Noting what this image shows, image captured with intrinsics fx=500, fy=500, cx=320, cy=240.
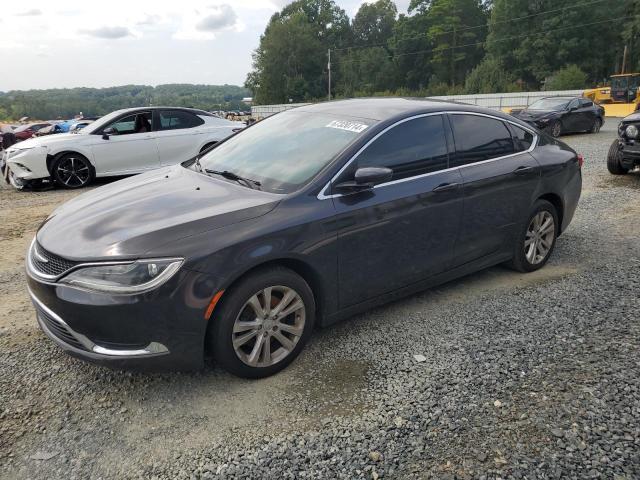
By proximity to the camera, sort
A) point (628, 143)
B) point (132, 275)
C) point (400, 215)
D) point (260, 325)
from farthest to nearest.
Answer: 1. point (628, 143)
2. point (400, 215)
3. point (260, 325)
4. point (132, 275)

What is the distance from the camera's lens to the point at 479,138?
4168 millimetres

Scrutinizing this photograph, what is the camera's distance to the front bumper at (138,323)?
2.62 metres

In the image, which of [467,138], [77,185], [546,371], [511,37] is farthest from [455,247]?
[511,37]

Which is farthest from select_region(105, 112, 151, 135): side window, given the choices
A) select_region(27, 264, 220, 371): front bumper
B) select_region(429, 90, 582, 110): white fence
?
select_region(429, 90, 582, 110): white fence

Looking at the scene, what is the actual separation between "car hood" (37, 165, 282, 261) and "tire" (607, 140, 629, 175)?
814cm

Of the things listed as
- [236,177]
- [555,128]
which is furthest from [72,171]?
[555,128]

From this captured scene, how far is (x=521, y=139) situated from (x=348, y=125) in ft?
6.00

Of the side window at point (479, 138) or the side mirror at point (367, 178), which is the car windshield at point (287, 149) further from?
the side window at point (479, 138)

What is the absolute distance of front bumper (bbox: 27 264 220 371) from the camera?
2621mm

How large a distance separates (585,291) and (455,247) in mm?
1320

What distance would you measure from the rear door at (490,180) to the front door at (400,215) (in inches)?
5.9

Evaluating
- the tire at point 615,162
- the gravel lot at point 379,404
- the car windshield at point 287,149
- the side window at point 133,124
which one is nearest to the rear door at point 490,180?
the gravel lot at point 379,404

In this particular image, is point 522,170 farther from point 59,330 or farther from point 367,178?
point 59,330

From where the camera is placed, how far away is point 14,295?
4.39 m
